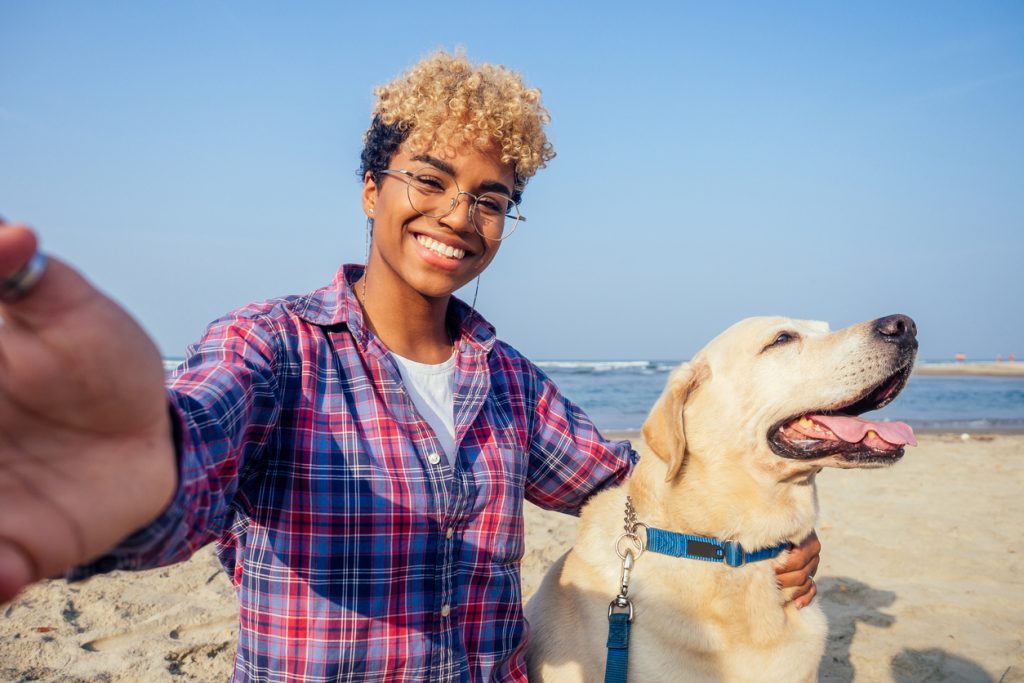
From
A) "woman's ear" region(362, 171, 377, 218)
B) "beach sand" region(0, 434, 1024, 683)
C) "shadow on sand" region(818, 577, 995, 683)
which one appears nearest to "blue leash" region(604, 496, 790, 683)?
"beach sand" region(0, 434, 1024, 683)

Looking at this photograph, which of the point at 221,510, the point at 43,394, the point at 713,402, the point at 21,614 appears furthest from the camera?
the point at 21,614

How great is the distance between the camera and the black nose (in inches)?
102

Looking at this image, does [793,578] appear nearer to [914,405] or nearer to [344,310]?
[344,310]

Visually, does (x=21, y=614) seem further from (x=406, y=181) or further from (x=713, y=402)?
(x=713, y=402)

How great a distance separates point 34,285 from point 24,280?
0.02 metres

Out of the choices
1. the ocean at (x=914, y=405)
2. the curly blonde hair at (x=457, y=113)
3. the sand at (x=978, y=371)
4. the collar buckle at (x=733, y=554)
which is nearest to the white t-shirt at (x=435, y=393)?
the curly blonde hair at (x=457, y=113)

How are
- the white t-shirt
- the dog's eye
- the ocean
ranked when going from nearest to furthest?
the white t-shirt
the dog's eye
the ocean

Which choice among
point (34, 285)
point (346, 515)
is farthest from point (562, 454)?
point (34, 285)

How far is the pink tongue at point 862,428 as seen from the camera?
8.02 ft

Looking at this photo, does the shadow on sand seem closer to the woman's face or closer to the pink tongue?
the pink tongue

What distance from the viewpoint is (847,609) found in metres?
4.23

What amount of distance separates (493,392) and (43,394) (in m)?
1.80

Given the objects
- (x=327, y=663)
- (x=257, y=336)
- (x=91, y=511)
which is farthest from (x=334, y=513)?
(x=91, y=511)

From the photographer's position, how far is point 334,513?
187 centimetres
